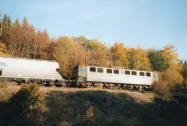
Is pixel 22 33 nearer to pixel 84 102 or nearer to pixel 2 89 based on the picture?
pixel 2 89

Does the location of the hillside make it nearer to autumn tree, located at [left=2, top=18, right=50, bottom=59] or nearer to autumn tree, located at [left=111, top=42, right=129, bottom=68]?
autumn tree, located at [left=111, top=42, right=129, bottom=68]

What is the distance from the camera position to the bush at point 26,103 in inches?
593

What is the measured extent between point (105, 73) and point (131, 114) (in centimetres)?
888

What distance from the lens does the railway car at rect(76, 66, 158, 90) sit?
26.6 meters

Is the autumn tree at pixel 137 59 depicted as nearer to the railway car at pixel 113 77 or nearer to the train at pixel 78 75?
the train at pixel 78 75

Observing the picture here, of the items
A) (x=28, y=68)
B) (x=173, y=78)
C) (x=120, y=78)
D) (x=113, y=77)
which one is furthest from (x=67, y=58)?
(x=173, y=78)

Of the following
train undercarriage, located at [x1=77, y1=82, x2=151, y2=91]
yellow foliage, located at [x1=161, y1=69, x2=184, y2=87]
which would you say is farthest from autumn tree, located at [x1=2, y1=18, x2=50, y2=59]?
yellow foliage, located at [x1=161, y1=69, x2=184, y2=87]

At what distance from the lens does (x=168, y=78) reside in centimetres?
3931

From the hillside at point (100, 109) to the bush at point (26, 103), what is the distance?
729mm

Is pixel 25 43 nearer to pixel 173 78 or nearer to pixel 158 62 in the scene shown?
pixel 173 78

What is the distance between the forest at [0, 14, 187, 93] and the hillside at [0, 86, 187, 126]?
1470 centimetres

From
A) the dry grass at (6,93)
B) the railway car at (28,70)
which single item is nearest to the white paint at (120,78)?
the railway car at (28,70)

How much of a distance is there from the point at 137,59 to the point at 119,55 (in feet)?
18.2

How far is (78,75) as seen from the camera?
2634 centimetres
